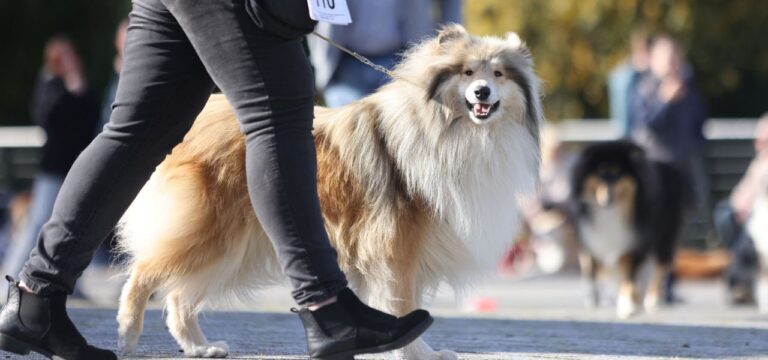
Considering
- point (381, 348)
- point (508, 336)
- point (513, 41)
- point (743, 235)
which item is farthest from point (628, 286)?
point (381, 348)

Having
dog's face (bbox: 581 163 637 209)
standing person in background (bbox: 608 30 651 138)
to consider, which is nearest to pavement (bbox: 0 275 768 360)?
dog's face (bbox: 581 163 637 209)

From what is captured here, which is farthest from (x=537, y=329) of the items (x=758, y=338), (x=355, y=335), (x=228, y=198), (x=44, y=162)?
(x=44, y=162)

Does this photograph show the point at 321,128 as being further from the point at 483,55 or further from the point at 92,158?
the point at 92,158

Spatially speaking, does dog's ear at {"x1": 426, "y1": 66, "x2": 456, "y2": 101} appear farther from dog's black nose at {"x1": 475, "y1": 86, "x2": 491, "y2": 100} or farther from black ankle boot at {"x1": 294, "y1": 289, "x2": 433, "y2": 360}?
black ankle boot at {"x1": 294, "y1": 289, "x2": 433, "y2": 360}

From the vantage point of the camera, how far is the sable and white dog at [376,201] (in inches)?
188

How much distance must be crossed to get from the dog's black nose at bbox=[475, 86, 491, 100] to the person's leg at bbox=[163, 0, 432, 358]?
4.33 ft

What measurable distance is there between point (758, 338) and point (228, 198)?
8.44 feet

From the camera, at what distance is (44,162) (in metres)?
9.75

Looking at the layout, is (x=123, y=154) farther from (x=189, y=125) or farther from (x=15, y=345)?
(x=15, y=345)

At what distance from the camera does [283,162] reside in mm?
3822

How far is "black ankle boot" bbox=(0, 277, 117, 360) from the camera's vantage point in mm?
3975

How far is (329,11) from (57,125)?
637 centimetres

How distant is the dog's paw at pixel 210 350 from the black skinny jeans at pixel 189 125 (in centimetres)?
89

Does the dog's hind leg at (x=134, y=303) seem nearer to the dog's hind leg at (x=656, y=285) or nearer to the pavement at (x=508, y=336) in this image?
the pavement at (x=508, y=336)
